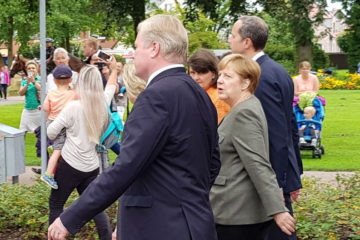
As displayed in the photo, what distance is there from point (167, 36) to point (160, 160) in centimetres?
57

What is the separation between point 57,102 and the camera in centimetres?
855

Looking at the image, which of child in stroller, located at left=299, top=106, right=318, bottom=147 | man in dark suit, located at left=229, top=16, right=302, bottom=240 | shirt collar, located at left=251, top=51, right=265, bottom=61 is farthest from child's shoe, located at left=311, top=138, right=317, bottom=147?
shirt collar, located at left=251, top=51, right=265, bottom=61

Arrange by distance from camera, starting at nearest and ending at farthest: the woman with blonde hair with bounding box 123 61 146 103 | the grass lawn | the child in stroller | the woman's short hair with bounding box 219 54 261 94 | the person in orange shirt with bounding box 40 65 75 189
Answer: the woman's short hair with bounding box 219 54 261 94, the woman with blonde hair with bounding box 123 61 146 103, the person in orange shirt with bounding box 40 65 75 189, the grass lawn, the child in stroller

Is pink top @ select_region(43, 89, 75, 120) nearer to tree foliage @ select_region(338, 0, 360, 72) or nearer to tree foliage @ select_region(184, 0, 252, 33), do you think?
tree foliage @ select_region(338, 0, 360, 72)

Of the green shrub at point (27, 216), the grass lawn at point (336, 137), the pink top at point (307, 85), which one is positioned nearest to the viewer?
the green shrub at point (27, 216)

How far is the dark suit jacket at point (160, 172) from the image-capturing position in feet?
10.9

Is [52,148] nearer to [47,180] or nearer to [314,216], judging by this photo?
[47,180]

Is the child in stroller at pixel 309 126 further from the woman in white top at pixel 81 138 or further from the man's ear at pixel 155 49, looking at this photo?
the man's ear at pixel 155 49

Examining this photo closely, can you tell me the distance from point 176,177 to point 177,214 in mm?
165

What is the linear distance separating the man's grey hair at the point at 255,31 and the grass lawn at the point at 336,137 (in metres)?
7.54

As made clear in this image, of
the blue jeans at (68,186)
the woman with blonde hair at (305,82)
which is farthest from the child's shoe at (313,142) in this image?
the blue jeans at (68,186)

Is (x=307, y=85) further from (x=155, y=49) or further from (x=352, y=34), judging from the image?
(x=352, y=34)

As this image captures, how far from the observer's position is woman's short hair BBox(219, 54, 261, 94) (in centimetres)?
453

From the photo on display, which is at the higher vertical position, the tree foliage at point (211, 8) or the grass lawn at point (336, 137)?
the tree foliage at point (211, 8)
